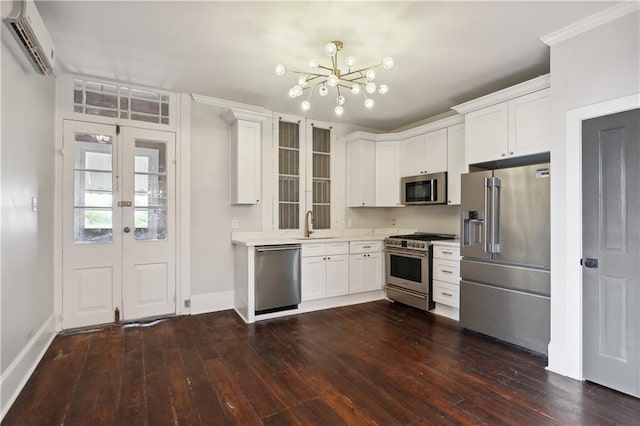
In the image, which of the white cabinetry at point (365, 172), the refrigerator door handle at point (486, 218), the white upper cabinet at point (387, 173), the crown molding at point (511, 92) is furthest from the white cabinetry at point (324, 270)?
the crown molding at point (511, 92)

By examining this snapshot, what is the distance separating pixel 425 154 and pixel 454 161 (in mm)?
491

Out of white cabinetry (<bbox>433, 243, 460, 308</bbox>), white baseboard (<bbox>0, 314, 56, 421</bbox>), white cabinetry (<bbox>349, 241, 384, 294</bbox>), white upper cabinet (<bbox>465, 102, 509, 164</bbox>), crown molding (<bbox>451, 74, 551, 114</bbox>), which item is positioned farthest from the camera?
white cabinetry (<bbox>349, 241, 384, 294</bbox>)

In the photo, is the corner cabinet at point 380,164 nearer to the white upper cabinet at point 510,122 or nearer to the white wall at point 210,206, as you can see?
the white upper cabinet at point 510,122

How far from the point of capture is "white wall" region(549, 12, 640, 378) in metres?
2.25

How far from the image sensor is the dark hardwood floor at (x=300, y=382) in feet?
6.46

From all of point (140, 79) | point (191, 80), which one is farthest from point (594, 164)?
point (140, 79)

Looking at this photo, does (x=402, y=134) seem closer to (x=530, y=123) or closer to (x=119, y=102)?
(x=530, y=123)

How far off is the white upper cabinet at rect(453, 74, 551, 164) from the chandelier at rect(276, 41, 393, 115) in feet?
3.56

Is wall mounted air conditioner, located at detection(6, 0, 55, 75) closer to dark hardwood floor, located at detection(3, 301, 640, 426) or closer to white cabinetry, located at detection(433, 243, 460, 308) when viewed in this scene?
dark hardwood floor, located at detection(3, 301, 640, 426)

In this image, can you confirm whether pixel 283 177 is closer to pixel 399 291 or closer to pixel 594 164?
pixel 399 291

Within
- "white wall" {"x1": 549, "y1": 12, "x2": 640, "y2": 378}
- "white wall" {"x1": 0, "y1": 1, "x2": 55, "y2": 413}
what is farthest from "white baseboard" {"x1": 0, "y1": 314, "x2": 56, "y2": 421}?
"white wall" {"x1": 549, "y1": 12, "x2": 640, "y2": 378}

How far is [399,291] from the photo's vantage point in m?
4.38

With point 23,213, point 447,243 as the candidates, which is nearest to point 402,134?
point 447,243

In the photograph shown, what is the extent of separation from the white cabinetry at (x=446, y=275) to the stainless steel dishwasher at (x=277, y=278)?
1718mm
